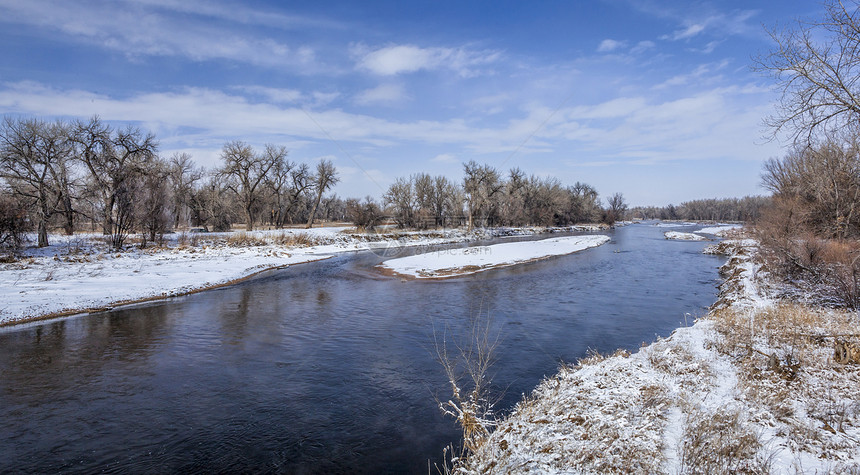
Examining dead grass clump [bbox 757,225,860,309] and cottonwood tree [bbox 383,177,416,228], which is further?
cottonwood tree [bbox 383,177,416,228]

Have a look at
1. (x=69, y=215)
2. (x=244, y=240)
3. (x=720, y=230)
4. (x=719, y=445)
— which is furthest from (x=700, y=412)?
(x=720, y=230)

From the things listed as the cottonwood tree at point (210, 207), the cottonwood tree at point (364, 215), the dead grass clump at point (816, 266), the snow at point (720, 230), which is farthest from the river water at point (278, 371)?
the snow at point (720, 230)

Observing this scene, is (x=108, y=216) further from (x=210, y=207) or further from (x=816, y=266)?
(x=816, y=266)

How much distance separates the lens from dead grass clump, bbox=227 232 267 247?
122 ft

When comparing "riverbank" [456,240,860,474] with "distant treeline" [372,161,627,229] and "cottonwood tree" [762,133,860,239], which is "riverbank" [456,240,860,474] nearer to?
"cottonwood tree" [762,133,860,239]

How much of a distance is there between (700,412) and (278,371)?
834 centimetres

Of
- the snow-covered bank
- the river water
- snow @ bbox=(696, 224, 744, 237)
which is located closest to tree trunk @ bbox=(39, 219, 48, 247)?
the river water

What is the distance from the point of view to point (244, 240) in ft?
125

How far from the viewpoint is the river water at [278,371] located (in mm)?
6332

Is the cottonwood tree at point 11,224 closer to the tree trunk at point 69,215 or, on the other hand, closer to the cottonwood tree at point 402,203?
the tree trunk at point 69,215

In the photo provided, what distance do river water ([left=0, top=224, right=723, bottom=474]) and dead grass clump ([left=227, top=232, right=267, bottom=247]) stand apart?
792 inches

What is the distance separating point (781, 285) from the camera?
1459cm

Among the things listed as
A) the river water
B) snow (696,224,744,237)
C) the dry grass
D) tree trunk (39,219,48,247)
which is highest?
tree trunk (39,219,48,247)

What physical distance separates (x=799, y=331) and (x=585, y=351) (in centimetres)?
438
